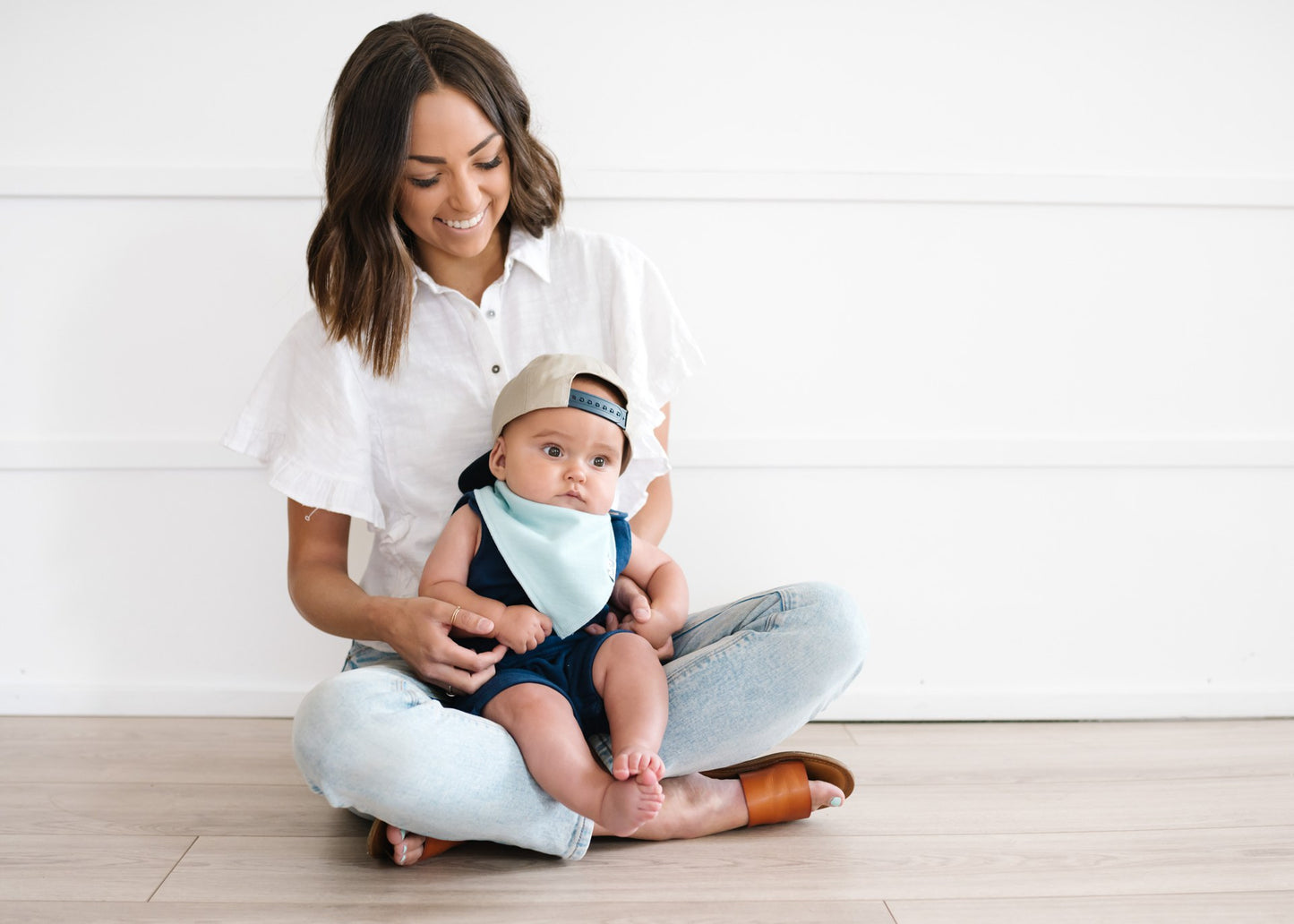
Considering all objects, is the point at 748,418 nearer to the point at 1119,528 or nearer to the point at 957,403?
the point at 957,403

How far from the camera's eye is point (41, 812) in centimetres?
128

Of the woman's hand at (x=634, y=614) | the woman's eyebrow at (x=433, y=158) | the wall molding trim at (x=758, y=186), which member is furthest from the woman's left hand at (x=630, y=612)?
the wall molding trim at (x=758, y=186)

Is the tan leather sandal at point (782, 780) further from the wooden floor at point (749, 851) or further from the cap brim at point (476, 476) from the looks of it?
the cap brim at point (476, 476)

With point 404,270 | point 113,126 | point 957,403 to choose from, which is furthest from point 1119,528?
point 113,126

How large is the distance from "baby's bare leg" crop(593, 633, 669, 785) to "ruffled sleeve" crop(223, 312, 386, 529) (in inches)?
14.9

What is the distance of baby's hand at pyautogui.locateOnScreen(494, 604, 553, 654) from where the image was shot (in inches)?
44.1

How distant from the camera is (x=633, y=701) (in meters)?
1.09

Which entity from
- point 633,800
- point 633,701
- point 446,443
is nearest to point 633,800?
point 633,800

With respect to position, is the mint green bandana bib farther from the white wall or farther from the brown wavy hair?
the white wall

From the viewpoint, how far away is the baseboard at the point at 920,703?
169 cm

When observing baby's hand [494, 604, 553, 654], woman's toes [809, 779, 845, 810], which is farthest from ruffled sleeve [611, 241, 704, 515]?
woman's toes [809, 779, 845, 810]

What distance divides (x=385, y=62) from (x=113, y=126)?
0.67 m

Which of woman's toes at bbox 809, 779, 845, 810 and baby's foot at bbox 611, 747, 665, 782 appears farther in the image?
woman's toes at bbox 809, 779, 845, 810

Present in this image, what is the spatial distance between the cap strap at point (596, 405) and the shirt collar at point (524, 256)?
275 mm
